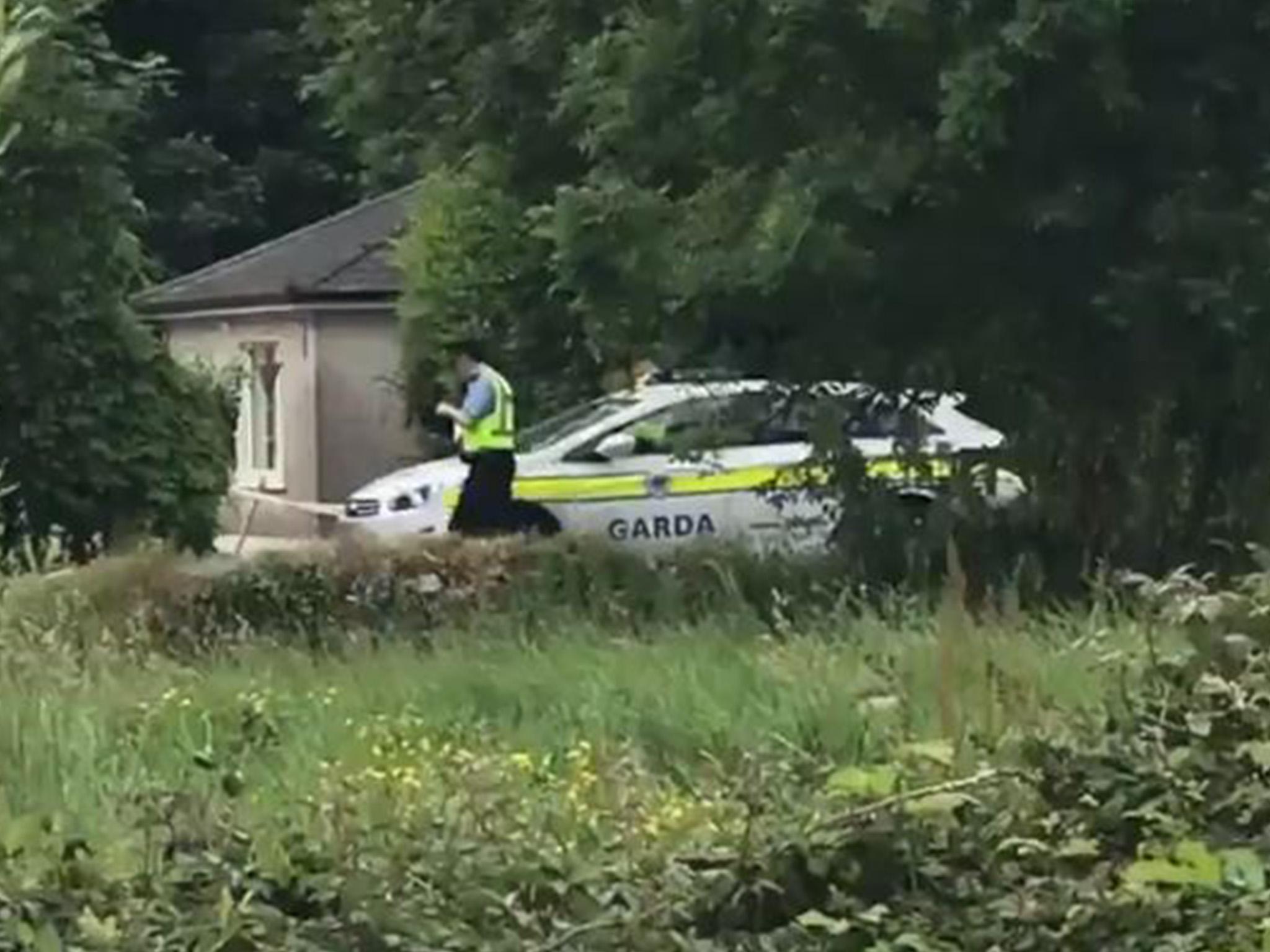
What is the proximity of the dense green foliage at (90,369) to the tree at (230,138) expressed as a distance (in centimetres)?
2570

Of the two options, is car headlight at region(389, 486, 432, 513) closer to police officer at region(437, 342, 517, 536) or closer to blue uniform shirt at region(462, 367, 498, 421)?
police officer at region(437, 342, 517, 536)

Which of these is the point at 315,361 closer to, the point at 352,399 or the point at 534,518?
the point at 352,399

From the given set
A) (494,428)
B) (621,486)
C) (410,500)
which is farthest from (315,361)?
(494,428)

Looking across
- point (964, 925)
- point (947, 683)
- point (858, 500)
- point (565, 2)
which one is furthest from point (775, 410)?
point (964, 925)

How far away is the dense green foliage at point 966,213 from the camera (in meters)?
13.2

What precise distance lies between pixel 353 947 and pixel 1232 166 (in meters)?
9.80

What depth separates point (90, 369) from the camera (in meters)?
20.1

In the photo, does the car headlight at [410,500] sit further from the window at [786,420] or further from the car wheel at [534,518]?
the window at [786,420]

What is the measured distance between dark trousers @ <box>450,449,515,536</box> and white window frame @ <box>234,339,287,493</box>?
16.3m

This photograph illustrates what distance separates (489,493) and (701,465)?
3.49 meters

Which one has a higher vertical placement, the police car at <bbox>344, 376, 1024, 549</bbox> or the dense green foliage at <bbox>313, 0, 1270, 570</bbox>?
the dense green foliage at <bbox>313, 0, 1270, 570</bbox>

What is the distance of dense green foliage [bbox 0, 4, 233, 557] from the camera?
18609mm

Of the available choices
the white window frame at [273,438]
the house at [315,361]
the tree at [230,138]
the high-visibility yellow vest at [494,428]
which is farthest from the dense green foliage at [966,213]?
the tree at [230,138]

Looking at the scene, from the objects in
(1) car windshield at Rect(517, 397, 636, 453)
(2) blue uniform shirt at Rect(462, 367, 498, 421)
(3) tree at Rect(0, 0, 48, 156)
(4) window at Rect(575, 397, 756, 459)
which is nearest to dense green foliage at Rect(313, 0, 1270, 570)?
(4) window at Rect(575, 397, 756, 459)
